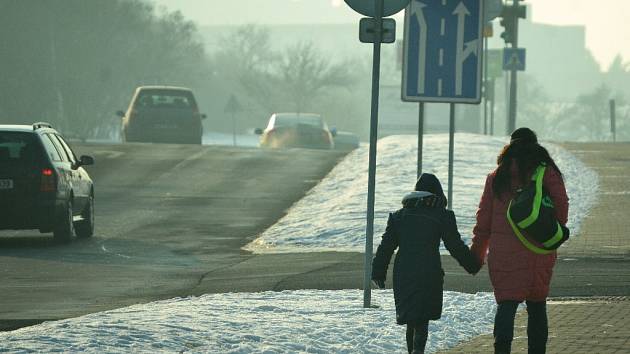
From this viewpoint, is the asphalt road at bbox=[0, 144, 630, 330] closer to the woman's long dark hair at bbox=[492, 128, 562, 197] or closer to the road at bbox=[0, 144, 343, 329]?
the road at bbox=[0, 144, 343, 329]

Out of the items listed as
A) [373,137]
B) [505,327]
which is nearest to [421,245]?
[505,327]

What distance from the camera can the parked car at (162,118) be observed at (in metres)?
43.7

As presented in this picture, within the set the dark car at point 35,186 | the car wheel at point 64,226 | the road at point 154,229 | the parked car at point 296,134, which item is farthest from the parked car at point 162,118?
the car wheel at point 64,226

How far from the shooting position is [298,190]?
1166 inches

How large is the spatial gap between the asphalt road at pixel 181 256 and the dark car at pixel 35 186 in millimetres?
314

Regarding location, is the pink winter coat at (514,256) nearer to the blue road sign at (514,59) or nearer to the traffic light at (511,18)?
the traffic light at (511,18)

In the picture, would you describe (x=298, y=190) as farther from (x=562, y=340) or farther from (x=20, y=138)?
(x=562, y=340)

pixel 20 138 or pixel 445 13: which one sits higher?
pixel 445 13

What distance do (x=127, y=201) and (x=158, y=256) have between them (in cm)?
842

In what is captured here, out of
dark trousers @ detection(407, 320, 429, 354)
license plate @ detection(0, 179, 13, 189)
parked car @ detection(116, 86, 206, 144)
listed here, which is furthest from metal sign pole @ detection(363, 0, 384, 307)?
parked car @ detection(116, 86, 206, 144)

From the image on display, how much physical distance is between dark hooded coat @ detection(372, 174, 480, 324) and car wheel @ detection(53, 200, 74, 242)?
12.0 meters

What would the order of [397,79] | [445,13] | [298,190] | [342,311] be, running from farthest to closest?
[397,79] < [298,190] < [445,13] < [342,311]

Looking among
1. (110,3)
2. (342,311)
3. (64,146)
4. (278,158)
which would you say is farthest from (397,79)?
(342,311)

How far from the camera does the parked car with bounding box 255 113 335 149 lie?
4684 centimetres
